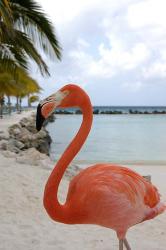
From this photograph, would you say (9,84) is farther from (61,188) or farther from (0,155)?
(61,188)

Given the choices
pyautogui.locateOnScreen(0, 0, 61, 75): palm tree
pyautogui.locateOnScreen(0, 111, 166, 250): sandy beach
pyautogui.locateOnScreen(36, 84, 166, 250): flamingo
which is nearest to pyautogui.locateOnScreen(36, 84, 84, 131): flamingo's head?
pyautogui.locateOnScreen(36, 84, 166, 250): flamingo

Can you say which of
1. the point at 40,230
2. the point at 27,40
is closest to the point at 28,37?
the point at 27,40

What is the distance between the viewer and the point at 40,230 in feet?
14.9

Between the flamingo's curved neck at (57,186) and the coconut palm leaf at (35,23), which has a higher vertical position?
the coconut palm leaf at (35,23)

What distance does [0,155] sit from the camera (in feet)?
28.8

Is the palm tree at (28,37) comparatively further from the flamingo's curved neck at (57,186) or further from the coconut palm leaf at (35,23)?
the flamingo's curved neck at (57,186)

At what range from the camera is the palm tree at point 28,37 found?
1000cm

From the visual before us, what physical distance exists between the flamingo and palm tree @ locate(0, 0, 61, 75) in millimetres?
7362

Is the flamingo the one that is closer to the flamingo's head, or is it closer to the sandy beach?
the flamingo's head

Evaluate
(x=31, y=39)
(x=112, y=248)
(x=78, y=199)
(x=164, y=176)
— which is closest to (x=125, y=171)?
(x=78, y=199)

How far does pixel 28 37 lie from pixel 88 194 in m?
8.00

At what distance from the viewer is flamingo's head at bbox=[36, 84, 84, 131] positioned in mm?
2543

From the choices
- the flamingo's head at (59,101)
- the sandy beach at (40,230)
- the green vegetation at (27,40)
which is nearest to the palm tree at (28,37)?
the green vegetation at (27,40)

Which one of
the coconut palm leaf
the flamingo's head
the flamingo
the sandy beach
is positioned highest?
the coconut palm leaf
